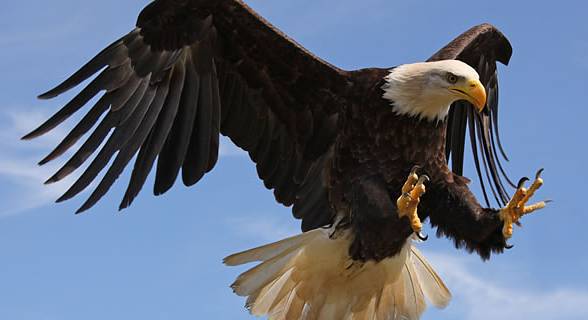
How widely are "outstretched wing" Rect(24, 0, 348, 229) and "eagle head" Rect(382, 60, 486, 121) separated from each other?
1.37ft

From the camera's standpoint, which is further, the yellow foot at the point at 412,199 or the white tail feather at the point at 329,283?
the white tail feather at the point at 329,283

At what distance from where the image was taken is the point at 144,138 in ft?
22.0

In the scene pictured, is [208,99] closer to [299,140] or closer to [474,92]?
[299,140]

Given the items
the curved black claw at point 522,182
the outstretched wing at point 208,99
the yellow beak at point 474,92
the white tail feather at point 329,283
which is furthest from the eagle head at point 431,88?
the white tail feather at point 329,283

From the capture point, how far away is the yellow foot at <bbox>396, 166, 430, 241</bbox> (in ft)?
19.4

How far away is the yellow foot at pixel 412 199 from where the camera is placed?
5898 millimetres

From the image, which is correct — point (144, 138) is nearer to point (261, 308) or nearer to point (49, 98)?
point (49, 98)

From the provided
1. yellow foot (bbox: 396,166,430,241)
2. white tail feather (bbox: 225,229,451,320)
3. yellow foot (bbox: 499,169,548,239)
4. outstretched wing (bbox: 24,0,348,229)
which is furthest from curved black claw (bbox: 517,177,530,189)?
outstretched wing (bbox: 24,0,348,229)

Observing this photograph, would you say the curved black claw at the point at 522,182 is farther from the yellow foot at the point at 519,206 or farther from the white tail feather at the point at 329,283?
the white tail feather at the point at 329,283

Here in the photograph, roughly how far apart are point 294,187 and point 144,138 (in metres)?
1.05

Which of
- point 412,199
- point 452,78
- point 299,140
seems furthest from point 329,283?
point 452,78

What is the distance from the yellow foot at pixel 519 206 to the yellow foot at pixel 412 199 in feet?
1.58

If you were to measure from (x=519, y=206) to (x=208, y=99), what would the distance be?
209 cm

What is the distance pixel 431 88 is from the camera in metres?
6.41
